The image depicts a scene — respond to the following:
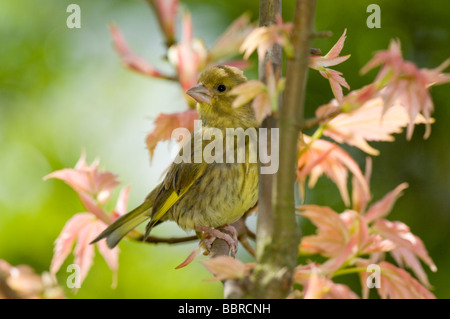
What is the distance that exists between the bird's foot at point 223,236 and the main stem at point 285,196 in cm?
75

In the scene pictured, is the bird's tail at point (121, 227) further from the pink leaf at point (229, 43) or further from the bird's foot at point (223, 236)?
the pink leaf at point (229, 43)

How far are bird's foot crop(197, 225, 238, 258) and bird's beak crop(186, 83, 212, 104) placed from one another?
390 mm

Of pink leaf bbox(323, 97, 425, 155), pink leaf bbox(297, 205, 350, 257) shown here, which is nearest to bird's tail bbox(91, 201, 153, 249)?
pink leaf bbox(297, 205, 350, 257)

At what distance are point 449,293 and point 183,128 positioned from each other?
1.79 meters

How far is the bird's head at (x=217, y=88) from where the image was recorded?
1.95m

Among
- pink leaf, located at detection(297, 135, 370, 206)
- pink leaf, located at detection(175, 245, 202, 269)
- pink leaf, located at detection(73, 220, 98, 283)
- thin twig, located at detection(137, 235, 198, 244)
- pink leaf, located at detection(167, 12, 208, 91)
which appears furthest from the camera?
pink leaf, located at detection(167, 12, 208, 91)

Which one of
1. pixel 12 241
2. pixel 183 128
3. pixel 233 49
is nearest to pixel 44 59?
pixel 12 241

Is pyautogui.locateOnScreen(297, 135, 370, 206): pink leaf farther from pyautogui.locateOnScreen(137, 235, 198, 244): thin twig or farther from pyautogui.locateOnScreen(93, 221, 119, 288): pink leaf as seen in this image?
pyautogui.locateOnScreen(93, 221, 119, 288): pink leaf

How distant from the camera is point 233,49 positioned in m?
1.92

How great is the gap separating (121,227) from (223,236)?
0.95ft

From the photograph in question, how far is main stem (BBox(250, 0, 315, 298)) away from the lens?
0.84 m

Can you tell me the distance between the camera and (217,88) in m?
2.03

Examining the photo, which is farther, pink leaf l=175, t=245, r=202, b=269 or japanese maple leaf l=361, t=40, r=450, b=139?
pink leaf l=175, t=245, r=202, b=269
